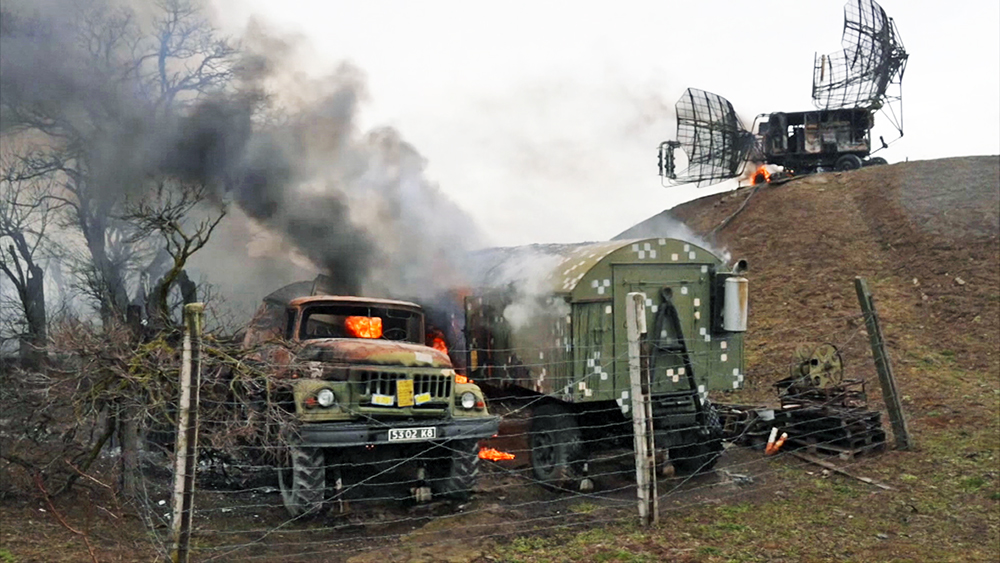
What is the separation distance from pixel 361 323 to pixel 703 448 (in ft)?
14.4

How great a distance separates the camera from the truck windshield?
8.54 metres

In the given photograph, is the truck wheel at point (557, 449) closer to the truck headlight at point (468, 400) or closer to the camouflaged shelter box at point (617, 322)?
the camouflaged shelter box at point (617, 322)

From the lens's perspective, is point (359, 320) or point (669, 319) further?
point (669, 319)

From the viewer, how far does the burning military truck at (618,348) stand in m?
8.90

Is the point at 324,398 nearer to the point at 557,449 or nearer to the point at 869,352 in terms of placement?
the point at 557,449

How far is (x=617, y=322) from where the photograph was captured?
9.10 m

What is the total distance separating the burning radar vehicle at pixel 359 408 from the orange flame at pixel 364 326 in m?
0.10

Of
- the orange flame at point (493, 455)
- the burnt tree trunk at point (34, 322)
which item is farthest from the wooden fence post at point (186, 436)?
the orange flame at point (493, 455)

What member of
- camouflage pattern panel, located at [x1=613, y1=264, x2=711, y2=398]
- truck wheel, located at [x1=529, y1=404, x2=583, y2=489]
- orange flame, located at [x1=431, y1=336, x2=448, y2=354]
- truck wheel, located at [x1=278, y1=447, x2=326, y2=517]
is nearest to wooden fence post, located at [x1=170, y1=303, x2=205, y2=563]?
truck wheel, located at [x1=278, y1=447, x2=326, y2=517]

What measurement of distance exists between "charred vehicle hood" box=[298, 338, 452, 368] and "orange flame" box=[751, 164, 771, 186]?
2527cm

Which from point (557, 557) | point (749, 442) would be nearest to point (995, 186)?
point (749, 442)

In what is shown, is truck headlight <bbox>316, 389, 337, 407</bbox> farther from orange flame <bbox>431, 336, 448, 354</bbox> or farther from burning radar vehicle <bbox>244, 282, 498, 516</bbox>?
orange flame <bbox>431, 336, 448, 354</bbox>

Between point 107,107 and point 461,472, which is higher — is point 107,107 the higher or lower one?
the higher one

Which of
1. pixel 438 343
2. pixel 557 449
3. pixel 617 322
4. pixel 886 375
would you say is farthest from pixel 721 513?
pixel 438 343
